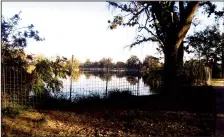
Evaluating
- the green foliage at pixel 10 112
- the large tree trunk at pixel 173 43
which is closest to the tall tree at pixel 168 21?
the large tree trunk at pixel 173 43

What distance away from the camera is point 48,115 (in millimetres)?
10172

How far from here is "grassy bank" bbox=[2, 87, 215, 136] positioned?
28.6 feet

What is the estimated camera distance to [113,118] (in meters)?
10.3

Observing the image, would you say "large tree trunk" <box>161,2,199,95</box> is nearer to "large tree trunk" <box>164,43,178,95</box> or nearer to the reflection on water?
"large tree trunk" <box>164,43,178,95</box>

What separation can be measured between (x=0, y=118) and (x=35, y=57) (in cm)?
405

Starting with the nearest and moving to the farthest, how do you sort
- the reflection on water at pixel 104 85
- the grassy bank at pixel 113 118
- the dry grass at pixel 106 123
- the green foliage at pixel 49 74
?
the dry grass at pixel 106 123, the grassy bank at pixel 113 118, the green foliage at pixel 49 74, the reflection on water at pixel 104 85

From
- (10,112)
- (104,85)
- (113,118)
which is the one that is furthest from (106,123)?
(104,85)

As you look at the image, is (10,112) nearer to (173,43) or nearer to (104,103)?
(104,103)

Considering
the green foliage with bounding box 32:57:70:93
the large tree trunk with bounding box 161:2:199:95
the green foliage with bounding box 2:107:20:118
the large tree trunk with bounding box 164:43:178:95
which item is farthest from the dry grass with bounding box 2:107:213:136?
the large tree trunk with bounding box 161:2:199:95

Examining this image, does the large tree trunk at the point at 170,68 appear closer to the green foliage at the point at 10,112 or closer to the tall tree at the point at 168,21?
the tall tree at the point at 168,21

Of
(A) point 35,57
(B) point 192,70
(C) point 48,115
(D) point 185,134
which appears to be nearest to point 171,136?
(D) point 185,134

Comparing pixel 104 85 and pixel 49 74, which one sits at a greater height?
pixel 49 74

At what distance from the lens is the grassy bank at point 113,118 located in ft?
28.6

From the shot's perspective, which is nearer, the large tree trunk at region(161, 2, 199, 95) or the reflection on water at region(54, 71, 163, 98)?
the reflection on water at region(54, 71, 163, 98)
